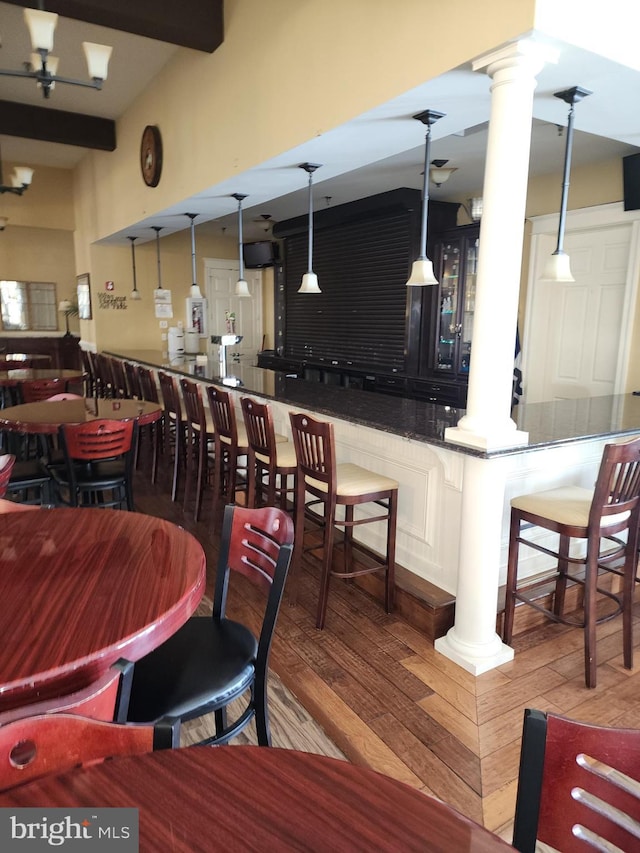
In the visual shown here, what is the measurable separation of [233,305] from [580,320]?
17.8ft

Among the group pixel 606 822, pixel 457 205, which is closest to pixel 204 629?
pixel 606 822

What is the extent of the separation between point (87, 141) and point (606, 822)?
25.0 feet

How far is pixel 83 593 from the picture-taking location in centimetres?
129

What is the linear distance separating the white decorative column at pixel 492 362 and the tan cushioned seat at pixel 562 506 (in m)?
0.21

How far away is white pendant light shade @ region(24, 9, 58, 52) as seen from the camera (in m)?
3.05

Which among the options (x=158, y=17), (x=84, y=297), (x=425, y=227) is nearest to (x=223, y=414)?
(x=425, y=227)

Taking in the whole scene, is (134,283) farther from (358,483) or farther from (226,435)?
(358,483)

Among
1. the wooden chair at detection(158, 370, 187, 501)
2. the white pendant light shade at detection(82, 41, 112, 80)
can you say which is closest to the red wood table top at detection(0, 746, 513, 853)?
the wooden chair at detection(158, 370, 187, 501)

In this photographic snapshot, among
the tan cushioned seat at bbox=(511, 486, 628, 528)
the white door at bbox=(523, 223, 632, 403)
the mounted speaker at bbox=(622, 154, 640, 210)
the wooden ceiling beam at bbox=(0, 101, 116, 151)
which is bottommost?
the tan cushioned seat at bbox=(511, 486, 628, 528)

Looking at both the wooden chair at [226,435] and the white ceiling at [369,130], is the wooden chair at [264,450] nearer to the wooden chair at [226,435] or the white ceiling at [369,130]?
the wooden chair at [226,435]

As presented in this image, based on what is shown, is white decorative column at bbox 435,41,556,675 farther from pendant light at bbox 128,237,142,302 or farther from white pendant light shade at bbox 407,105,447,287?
pendant light at bbox 128,237,142,302

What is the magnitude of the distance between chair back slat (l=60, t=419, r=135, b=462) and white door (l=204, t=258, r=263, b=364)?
5271mm

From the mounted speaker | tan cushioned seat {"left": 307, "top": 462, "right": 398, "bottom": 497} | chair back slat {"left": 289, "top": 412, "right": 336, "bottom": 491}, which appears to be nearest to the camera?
chair back slat {"left": 289, "top": 412, "right": 336, "bottom": 491}

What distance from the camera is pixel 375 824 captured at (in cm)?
74
